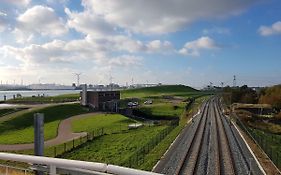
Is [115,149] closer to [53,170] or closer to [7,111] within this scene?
[53,170]

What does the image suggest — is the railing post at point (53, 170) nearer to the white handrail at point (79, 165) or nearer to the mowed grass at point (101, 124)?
the white handrail at point (79, 165)

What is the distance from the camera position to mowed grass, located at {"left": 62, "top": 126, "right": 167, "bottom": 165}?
123ft

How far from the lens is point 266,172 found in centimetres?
2642

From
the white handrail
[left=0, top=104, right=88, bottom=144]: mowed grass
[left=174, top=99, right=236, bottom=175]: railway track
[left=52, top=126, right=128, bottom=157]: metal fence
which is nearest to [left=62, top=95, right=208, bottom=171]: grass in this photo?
[left=52, top=126, right=128, bottom=157]: metal fence

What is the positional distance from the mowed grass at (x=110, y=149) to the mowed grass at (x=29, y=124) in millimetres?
10019

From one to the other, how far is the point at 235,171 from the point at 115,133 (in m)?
32.3

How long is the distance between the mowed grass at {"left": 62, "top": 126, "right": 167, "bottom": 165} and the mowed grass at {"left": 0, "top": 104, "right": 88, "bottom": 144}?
394 inches

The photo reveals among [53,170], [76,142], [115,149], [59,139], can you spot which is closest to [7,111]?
[59,139]

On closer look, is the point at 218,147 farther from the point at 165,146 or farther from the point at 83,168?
the point at 83,168

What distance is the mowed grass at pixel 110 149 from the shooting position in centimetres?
3747

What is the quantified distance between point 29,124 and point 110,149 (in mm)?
35643

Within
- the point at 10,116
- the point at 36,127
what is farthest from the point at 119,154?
the point at 10,116

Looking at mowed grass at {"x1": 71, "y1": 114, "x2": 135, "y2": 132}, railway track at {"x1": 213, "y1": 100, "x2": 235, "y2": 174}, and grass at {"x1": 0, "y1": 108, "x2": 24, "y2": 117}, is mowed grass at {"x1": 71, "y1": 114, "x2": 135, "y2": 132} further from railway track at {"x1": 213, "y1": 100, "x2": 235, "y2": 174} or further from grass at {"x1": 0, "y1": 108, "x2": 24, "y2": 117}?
railway track at {"x1": 213, "y1": 100, "x2": 235, "y2": 174}

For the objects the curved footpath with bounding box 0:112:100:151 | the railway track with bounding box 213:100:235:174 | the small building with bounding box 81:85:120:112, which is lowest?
the curved footpath with bounding box 0:112:100:151
